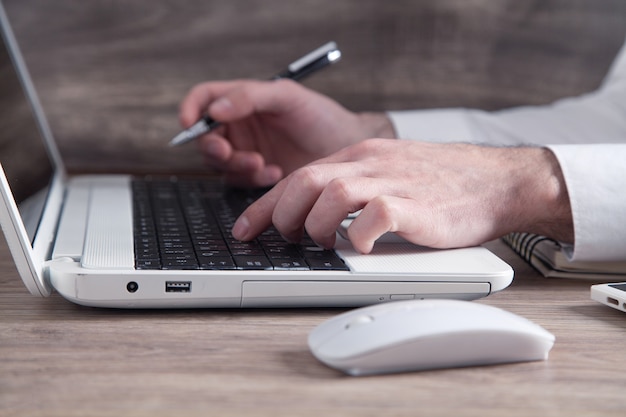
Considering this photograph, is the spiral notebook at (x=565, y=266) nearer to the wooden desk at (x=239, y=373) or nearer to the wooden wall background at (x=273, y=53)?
the wooden desk at (x=239, y=373)

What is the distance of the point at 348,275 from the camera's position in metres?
0.63

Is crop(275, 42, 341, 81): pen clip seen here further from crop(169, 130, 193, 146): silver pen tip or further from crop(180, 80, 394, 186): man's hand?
crop(169, 130, 193, 146): silver pen tip

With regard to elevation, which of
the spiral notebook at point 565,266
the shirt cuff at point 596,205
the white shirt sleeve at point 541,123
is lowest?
the white shirt sleeve at point 541,123

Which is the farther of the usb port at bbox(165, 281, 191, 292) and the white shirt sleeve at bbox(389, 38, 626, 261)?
the white shirt sleeve at bbox(389, 38, 626, 261)

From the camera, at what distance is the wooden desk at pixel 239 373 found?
0.47 metres

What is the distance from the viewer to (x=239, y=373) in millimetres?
518

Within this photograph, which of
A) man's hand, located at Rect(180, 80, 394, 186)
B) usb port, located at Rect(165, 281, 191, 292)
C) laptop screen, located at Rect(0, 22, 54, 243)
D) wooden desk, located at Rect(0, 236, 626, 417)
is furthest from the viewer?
man's hand, located at Rect(180, 80, 394, 186)

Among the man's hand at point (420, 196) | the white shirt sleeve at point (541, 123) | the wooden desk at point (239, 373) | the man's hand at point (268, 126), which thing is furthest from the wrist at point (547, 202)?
the man's hand at point (268, 126)

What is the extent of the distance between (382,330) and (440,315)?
0.13 ft

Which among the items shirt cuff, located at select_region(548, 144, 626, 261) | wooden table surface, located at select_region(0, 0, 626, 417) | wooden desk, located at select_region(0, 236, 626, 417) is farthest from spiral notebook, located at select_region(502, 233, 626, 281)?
wooden table surface, located at select_region(0, 0, 626, 417)

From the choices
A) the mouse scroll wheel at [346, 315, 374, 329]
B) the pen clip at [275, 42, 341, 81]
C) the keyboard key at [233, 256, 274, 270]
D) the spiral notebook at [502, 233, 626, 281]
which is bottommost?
the spiral notebook at [502, 233, 626, 281]

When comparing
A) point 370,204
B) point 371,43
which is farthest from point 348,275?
point 371,43

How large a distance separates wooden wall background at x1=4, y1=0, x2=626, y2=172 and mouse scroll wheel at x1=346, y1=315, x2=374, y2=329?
0.98m

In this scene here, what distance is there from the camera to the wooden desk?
0.47m
